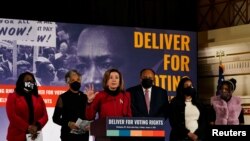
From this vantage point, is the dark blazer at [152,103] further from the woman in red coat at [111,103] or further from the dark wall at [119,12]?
the dark wall at [119,12]

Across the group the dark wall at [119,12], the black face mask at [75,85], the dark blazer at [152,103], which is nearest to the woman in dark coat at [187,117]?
the dark blazer at [152,103]

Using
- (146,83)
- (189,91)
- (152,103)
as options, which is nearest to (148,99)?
(152,103)

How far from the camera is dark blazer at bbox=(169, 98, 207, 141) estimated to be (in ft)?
20.5

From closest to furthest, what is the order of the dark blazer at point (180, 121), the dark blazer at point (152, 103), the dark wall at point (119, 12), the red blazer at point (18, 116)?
the dark blazer at point (180, 121)
the red blazer at point (18, 116)
the dark blazer at point (152, 103)
the dark wall at point (119, 12)

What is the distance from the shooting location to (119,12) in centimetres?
867

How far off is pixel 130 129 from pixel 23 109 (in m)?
1.99

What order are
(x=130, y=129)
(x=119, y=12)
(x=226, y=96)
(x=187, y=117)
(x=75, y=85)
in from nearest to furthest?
(x=130, y=129), (x=187, y=117), (x=75, y=85), (x=226, y=96), (x=119, y=12)

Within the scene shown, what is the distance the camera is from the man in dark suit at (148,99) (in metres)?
6.76

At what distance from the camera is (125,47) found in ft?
26.8

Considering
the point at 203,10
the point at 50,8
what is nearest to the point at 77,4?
the point at 50,8

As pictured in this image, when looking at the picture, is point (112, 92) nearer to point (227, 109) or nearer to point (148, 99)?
point (148, 99)

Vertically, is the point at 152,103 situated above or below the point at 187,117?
above

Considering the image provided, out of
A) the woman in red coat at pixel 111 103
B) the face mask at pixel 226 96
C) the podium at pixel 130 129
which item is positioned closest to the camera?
the podium at pixel 130 129

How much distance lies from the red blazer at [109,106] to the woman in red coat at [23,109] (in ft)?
1.94
